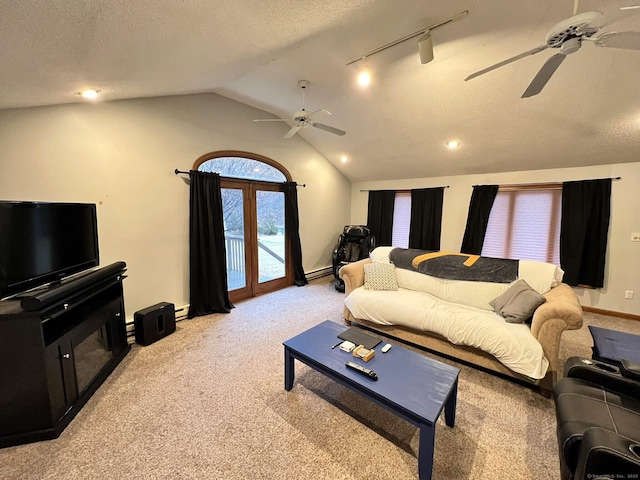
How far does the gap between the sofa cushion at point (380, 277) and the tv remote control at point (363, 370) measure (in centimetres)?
156

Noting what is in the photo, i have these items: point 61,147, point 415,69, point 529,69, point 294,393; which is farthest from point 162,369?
point 529,69

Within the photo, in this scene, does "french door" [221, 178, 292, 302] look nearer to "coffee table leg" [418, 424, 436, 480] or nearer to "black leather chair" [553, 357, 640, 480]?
"coffee table leg" [418, 424, 436, 480]

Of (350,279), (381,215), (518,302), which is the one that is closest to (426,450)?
(518,302)

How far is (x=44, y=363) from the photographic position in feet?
5.35

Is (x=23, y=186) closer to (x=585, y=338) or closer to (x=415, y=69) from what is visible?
(x=415, y=69)

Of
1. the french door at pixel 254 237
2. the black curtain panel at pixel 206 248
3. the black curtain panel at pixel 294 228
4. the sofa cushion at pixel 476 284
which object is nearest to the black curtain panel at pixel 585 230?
the sofa cushion at pixel 476 284

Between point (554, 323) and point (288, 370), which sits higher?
point (554, 323)

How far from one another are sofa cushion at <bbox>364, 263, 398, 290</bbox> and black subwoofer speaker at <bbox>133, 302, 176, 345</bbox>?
2331 millimetres

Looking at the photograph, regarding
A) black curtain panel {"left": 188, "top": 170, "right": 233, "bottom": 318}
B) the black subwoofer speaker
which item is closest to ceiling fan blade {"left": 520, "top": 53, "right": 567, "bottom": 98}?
black curtain panel {"left": 188, "top": 170, "right": 233, "bottom": 318}

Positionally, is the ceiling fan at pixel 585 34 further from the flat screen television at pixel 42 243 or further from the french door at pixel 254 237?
the french door at pixel 254 237

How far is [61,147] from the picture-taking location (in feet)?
8.09

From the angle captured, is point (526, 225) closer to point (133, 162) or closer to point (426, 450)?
point (426, 450)

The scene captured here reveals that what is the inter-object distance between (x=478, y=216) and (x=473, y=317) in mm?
2745

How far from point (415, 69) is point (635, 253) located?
384cm
